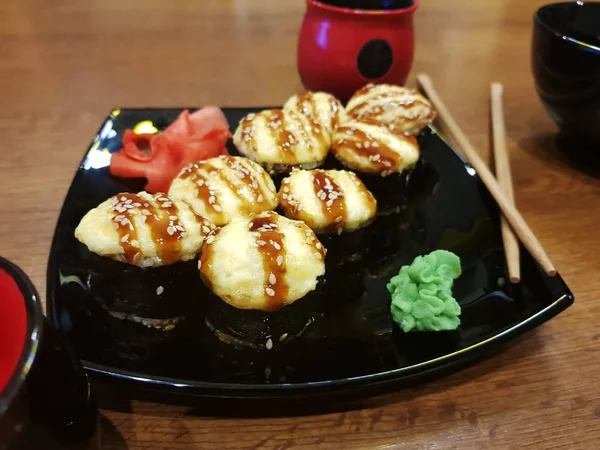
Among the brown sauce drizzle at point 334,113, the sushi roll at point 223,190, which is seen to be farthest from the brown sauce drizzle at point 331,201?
the brown sauce drizzle at point 334,113

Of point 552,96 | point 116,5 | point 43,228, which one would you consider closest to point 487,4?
point 552,96

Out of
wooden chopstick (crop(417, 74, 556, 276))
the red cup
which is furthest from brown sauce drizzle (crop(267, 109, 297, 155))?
wooden chopstick (crop(417, 74, 556, 276))

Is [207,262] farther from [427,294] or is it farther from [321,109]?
[321,109]

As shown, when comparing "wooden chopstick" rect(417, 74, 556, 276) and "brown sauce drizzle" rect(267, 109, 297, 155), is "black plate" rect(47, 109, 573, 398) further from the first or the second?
"brown sauce drizzle" rect(267, 109, 297, 155)

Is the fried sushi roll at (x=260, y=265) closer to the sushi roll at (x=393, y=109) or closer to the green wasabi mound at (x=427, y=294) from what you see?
the green wasabi mound at (x=427, y=294)

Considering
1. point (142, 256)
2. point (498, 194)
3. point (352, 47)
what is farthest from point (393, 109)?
point (142, 256)
